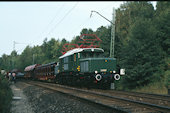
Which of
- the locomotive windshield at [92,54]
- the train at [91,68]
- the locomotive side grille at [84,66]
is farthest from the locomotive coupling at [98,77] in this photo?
the locomotive windshield at [92,54]

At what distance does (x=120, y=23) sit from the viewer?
177ft

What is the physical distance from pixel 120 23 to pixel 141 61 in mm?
36318

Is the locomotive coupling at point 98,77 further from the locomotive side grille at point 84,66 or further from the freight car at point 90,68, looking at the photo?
the locomotive side grille at point 84,66

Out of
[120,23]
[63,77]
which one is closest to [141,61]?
[63,77]

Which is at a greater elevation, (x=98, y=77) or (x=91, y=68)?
(x=91, y=68)

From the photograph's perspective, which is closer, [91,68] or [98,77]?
[98,77]

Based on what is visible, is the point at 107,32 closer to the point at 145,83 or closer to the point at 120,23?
the point at 145,83

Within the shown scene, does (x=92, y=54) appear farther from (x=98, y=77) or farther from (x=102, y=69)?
(x=98, y=77)

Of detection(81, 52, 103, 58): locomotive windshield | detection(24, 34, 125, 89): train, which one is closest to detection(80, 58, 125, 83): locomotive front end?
detection(24, 34, 125, 89): train

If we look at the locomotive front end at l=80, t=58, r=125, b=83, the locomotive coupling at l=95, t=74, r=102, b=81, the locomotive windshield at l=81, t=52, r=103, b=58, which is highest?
the locomotive windshield at l=81, t=52, r=103, b=58

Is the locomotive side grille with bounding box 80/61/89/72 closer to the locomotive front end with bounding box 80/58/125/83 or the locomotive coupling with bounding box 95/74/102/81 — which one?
the locomotive front end with bounding box 80/58/125/83

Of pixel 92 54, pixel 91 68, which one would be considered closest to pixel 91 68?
pixel 91 68

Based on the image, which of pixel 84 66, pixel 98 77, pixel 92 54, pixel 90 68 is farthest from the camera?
pixel 92 54

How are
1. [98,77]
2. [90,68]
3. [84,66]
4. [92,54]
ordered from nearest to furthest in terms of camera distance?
[98,77], [90,68], [84,66], [92,54]
